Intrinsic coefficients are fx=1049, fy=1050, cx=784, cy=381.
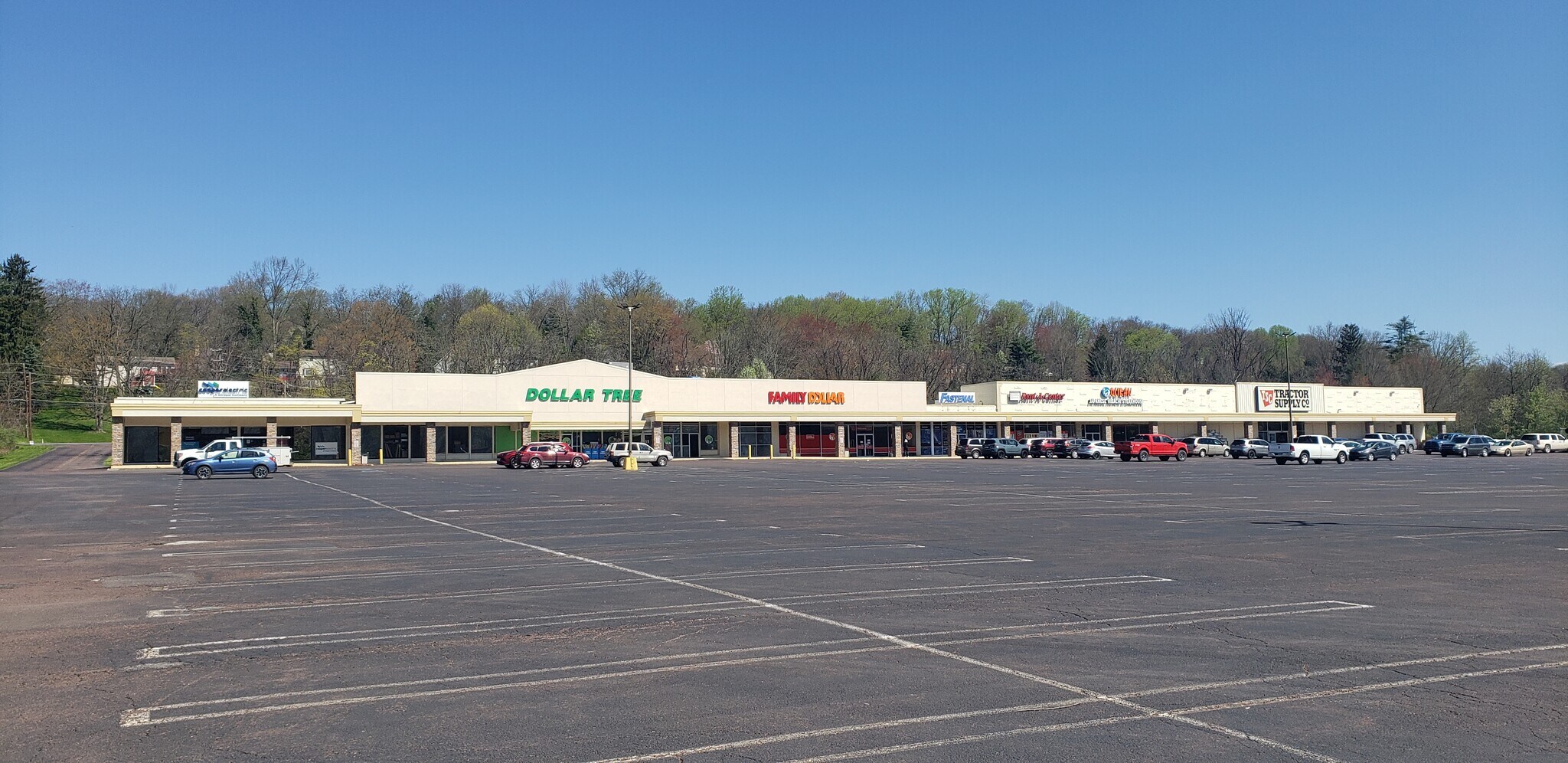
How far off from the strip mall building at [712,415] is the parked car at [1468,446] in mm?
12112

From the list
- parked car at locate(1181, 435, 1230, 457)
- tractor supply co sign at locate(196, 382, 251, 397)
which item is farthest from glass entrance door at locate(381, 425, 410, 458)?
parked car at locate(1181, 435, 1230, 457)

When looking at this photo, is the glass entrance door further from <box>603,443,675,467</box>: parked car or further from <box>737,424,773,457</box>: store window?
<box>737,424,773,457</box>: store window

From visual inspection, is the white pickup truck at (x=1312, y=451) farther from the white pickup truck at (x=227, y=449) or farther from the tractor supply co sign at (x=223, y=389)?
the tractor supply co sign at (x=223, y=389)

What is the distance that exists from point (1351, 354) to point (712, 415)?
10352 centimetres

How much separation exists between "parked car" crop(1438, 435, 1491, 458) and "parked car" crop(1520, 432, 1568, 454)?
17042 mm

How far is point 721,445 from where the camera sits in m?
77.5

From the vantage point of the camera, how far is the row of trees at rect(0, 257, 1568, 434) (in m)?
92.9

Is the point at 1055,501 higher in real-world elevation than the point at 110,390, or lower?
lower

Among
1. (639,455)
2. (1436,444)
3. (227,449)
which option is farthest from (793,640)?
(1436,444)

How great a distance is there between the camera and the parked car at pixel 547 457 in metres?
57.3

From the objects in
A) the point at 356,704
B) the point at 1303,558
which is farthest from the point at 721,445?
the point at 356,704

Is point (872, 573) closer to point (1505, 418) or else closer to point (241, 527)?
point (241, 527)

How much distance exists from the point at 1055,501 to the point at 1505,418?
108502 millimetres

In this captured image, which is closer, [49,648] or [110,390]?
[49,648]
